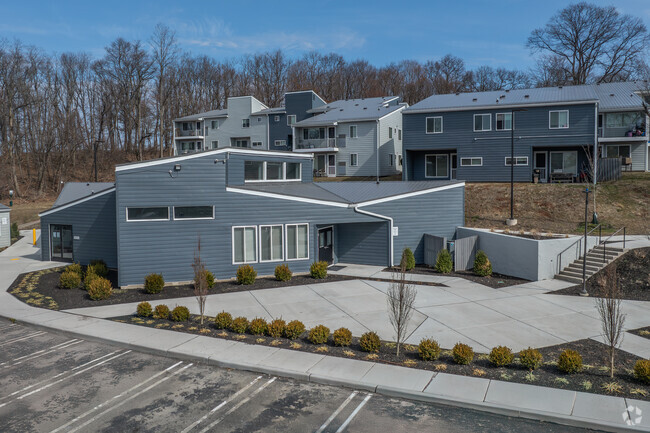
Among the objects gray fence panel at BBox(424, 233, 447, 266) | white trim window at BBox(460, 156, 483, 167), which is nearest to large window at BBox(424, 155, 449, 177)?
white trim window at BBox(460, 156, 483, 167)

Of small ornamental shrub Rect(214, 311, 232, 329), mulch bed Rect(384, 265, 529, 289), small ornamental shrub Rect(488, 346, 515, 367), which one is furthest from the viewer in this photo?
mulch bed Rect(384, 265, 529, 289)

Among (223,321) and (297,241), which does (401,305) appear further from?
(297,241)

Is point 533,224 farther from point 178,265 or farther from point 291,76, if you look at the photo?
point 291,76

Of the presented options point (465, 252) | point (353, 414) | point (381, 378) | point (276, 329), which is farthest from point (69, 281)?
point (465, 252)

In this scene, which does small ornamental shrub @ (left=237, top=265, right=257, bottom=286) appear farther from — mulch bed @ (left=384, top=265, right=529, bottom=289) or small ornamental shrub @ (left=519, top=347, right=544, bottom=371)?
small ornamental shrub @ (left=519, top=347, right=544, bottom=371)

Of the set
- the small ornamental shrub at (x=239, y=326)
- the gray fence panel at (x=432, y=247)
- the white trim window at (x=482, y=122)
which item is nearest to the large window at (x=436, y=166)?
the white trim window at (x=482, y=122)

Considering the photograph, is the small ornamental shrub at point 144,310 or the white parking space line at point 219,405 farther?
the small ornamental shrub at point 144,310

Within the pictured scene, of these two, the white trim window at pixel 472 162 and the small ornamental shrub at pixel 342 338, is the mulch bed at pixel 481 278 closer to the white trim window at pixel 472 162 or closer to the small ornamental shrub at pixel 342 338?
the small ornamental shrub at pixel 342 338
